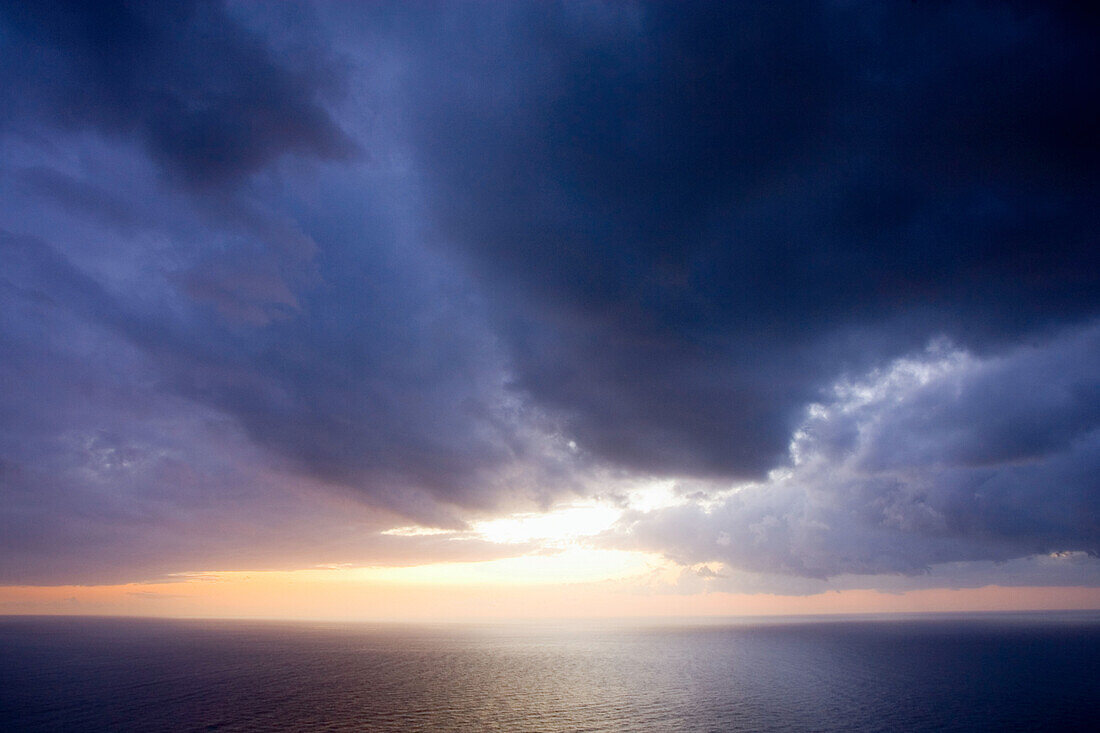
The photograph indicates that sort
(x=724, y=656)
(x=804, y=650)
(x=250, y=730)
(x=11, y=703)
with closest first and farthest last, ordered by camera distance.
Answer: (x=250, y=730), (x=11, y=703), (x=724, y=656), (x=804, y=650)

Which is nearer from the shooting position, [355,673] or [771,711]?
[771,711]

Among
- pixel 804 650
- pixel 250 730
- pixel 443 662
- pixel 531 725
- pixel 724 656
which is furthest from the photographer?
pixel 804 650

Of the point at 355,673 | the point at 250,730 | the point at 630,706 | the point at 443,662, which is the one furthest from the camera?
the point at 443,662

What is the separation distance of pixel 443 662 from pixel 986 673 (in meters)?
136

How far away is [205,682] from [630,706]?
82595 mm

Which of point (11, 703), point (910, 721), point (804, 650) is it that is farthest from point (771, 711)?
point (804, 650)

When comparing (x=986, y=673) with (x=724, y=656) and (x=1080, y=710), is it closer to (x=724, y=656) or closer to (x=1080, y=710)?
(x=1080, y=710)

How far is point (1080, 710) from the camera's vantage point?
84438mm

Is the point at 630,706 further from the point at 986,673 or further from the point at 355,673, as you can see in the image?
the point at 986,673

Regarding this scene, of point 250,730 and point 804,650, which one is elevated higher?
point 250,730

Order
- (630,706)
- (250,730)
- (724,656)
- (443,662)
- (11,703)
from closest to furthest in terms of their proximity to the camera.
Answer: (250,730)
(11,703)
(630,706)
(443,662)
(724,656)

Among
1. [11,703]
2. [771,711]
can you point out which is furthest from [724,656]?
[11,703]

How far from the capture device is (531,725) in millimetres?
73125

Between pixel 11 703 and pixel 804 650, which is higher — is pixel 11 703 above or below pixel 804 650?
above
